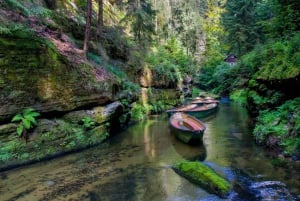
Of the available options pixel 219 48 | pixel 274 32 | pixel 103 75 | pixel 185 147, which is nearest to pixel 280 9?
pixel 274 32

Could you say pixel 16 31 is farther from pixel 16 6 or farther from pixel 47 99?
pixel 47 99

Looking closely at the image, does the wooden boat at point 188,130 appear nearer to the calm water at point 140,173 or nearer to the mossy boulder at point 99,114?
the calm water at point 140,173

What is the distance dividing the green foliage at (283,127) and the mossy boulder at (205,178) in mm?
3520

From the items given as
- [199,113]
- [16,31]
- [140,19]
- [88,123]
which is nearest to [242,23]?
[140,19]

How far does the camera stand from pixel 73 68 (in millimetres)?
13539

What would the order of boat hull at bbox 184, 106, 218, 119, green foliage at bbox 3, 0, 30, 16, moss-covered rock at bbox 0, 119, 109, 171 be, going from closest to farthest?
1. moss-covered rock at bbox 0, 119, 109, 171
2. green foliage at bbox 3, 0, 30, 16
3. boat hull at bbox 184, 106, 218, 119

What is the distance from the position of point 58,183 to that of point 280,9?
13963mm

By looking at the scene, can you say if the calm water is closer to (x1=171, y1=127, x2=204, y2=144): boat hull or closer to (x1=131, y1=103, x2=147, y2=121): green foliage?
(x1=171, y1=127, x2=204, y2=144): boat hull

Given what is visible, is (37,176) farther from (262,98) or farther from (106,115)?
(262,98)

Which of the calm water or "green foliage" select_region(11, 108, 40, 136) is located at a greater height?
"green foliage" select_region(11, 108, 40, 136)

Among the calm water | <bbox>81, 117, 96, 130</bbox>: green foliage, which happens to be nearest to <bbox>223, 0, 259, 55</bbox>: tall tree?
the calm water

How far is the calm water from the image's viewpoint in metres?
8.16

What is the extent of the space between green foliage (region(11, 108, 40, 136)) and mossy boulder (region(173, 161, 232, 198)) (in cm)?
557

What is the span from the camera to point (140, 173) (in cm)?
995
